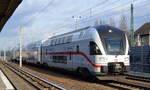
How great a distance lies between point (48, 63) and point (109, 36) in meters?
12.5

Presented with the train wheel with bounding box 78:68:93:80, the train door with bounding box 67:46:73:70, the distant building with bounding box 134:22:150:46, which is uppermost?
the distant building with bounding box 134:22:150:46

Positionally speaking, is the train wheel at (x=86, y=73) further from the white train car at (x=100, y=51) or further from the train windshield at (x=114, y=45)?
the train windshield at (x=114, y=45)

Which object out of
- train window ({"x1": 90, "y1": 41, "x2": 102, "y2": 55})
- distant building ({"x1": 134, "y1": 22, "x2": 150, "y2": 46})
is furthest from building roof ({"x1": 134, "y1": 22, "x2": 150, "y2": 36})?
train window ({"x1": 90, "y1": 41, "x2": 102, "y2": 55})

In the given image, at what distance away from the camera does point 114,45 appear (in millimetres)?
17359

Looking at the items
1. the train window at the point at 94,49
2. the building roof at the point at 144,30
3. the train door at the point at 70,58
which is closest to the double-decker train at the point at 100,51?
the train window at the point at 94,49

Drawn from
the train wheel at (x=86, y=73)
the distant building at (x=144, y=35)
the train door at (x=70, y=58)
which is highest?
the distant building at (x=144, y=35)

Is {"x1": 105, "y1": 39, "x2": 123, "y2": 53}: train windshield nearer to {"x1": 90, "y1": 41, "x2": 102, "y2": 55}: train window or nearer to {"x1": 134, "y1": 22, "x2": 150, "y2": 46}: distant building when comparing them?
{"x1": 90, "y1": 41, "x2": 102, "y2": 55}: train window

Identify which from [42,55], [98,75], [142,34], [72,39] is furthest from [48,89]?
[142,34]

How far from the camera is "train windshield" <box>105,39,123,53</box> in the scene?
17109 millimetres

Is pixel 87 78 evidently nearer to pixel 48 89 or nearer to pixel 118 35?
pixel 118 35

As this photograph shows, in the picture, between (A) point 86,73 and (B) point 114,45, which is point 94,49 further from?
(A) point 86,73

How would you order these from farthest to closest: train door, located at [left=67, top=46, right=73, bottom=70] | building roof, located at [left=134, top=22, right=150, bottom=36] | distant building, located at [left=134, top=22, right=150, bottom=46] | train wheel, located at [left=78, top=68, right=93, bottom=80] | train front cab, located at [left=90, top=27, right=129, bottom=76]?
building roof, located at [left=134, top=22, right=150, bottom=36], distant building, located at [left=134, top=22, right=150, bottom=46], train door, located at [left=67, top=46, right=73, bottom=70], train wheel, located at [left=78, top=68, right=93, bottom=80], train front cab, located at [left=90, top=27, right=129, bottom=76]

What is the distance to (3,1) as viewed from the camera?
13.3 metres

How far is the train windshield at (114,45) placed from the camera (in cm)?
1711
